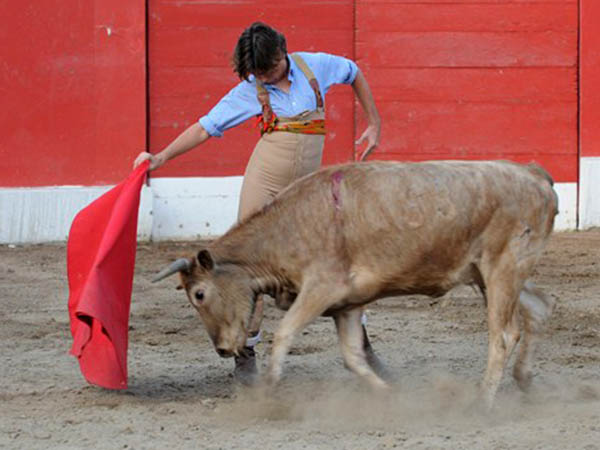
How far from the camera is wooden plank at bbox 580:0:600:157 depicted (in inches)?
397

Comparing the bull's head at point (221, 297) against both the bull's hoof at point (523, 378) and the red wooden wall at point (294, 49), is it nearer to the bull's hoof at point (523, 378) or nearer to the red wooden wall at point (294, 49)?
the bull's hoof at point (523, 378)

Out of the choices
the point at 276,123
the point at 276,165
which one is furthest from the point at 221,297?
the point at 276,123

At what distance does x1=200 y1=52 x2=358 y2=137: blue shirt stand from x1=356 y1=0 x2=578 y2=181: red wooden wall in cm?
466

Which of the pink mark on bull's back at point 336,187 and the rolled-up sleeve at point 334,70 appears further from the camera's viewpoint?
the rolled-up sleeve at point 334,70

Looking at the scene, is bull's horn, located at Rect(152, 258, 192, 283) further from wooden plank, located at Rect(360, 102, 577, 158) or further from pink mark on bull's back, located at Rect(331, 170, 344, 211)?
wooden plank, located at Rect(360, 102, 577, 158)

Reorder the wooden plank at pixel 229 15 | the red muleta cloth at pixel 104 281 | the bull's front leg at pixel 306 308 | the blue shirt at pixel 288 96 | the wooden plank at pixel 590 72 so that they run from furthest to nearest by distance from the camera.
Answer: the wooden plank at pixel 590 72, the wooden plank at pixel 229 15, the blue shirt at pixel 288 96, the red muleta cloth at pixel 104 281, the bull's front leg at pixel 306 308

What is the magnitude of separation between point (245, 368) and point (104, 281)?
0.68 meters

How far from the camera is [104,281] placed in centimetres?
505

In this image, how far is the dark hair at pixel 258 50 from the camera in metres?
4.88

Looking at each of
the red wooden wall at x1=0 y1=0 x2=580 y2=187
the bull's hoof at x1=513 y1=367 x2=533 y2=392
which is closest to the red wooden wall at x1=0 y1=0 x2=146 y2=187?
the red wooden wall at x1=0 y1=0 x2=580 y2=187

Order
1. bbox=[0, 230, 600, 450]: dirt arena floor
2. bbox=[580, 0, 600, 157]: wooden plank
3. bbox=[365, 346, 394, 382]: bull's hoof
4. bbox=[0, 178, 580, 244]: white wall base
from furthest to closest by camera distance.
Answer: bbox=[580, 0, 600, 157]: wooden plank → bbox=[0, 178, 580, 244]: white wall base → bbox=[365, 346, 394, 382]: bull's hoof → bbox=[0, 230, 600, 450]: dirt arena floor

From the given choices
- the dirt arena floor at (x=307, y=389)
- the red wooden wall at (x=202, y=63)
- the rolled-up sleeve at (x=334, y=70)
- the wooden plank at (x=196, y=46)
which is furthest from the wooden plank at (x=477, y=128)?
the rolled-up sleeve at (x=334, y=70)

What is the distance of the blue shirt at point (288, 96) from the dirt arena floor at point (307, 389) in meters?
1.13

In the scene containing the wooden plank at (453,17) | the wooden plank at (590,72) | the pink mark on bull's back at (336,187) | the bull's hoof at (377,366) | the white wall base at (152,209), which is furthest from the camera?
the wooden plank at (590,72)
